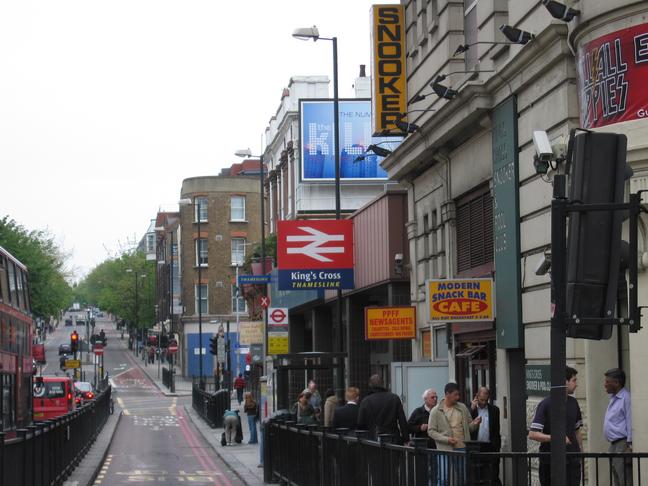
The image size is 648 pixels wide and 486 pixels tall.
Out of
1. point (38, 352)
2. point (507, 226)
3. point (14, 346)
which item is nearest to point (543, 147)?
point (507, 226)

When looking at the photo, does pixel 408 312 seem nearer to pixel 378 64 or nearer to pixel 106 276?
pixel 378 64

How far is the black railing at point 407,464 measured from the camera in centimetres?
1011

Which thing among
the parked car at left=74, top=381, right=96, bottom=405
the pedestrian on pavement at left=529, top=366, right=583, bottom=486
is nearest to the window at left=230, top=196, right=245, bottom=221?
the parked car at left=74, top=381, right=96, bottom=405

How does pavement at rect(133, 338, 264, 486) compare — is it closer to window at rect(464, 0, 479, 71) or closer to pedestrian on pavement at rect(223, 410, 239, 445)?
pedestrian on pavement at rect(223, 410, 239, 445)

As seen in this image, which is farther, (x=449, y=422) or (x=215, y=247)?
(x=215, y=247)

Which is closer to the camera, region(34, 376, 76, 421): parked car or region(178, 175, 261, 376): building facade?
region(34, 376, 76, 421): parked car

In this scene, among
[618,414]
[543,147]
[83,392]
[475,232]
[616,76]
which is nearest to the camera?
[618,414]

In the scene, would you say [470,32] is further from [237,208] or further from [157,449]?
[237,208]

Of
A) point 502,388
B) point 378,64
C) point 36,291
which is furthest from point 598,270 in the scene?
point 36,291

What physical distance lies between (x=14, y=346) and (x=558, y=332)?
1762 cm

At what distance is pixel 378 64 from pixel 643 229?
14.0 meters

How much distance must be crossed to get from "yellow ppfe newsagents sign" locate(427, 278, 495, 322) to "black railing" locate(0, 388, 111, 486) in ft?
22.0

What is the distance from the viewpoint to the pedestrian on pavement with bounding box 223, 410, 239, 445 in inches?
1465

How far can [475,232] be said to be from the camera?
76.0 feet
